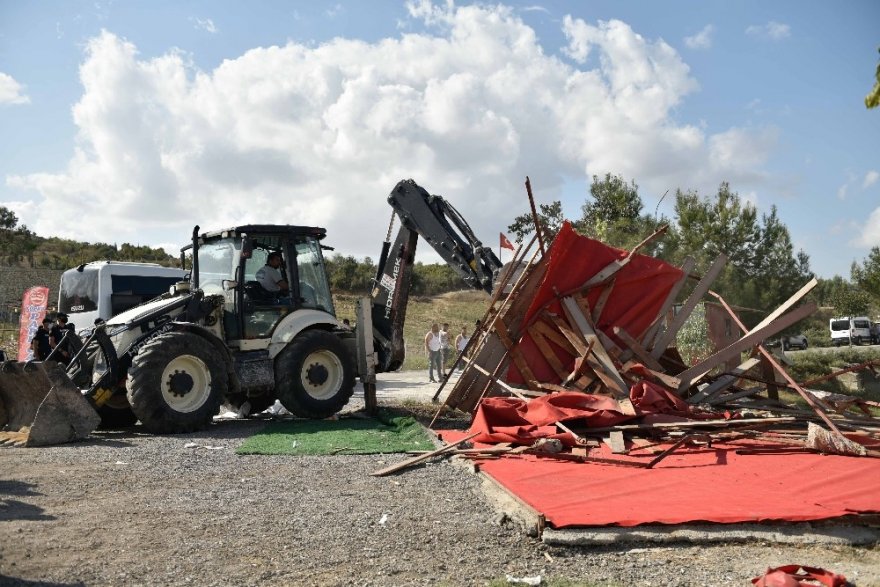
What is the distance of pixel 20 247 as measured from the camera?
125 ft

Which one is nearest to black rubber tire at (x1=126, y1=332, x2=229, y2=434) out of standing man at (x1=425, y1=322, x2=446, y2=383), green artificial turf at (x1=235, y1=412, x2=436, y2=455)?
green artificial turf at (x1=235, y1=412, x2=436, y2=455)

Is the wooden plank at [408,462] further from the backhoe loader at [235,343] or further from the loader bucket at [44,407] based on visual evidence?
the loader bucket at [44,407]

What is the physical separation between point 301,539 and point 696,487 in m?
3.03

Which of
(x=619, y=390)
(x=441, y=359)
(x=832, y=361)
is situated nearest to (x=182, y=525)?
(x=619, y=390)

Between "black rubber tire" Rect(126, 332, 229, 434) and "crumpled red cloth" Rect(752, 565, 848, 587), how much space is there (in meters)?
7.19

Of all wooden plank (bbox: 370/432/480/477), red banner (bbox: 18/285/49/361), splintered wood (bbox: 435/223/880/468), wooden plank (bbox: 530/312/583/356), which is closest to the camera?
wooden plank (bbox: 370/432/480/477)

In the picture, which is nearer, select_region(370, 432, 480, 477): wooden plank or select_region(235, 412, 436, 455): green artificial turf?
select_region(370, 432, 480, 477): wooden plank

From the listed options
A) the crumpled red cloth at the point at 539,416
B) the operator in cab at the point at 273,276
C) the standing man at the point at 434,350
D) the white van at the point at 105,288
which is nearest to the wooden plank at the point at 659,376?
the crumpled red cloth at the point at 539,416

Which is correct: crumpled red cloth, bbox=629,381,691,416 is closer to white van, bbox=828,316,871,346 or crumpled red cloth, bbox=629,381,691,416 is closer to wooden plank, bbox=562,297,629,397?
wooden plank, bbox=562,297,629,397

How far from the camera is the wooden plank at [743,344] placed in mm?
9000

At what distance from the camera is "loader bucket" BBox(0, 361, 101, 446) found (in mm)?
8625

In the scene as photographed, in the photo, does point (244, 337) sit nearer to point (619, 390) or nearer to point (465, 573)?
point (619, 390)

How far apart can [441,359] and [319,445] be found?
10363 mm

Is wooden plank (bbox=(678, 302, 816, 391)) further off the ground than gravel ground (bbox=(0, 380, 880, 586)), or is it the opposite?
wooden plank (bbox=(678, 302, 816, 391))
